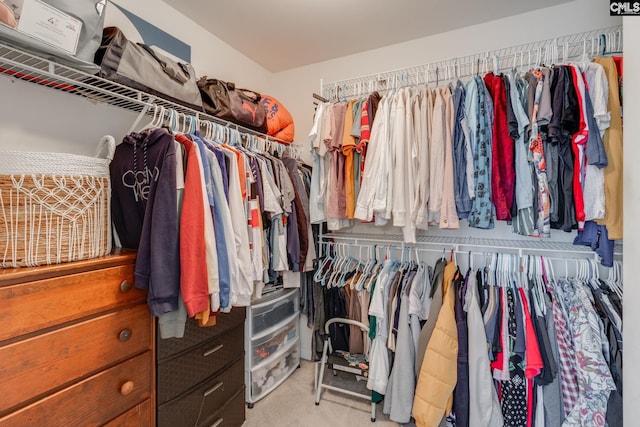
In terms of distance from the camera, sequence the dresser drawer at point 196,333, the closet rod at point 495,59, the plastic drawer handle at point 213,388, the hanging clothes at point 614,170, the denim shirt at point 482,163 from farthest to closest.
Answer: the closet rod at point 495,59 < the denim shirt at point 482,163 < the plastic drawer handle at point 213,388 < the hanging clothes at point 614,170 < the dresser drawer at point 196,333

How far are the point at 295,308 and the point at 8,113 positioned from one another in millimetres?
2013

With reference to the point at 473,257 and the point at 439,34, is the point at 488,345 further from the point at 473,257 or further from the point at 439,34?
the point at 439,34

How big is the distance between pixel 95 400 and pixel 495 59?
2.54 m

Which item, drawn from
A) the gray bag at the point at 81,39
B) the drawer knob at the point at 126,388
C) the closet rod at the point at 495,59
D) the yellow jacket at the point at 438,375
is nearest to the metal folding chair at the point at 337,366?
the yellow jacket at the point at 438,375

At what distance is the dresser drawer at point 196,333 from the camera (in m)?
1.33

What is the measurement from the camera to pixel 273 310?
7.32 ft

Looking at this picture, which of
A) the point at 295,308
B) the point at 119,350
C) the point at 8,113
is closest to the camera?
the point at 119,350

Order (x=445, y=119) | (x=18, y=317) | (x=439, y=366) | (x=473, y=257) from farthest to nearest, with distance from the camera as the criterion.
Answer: (x=473, y=257), (x=445, y=119), (x=439, y=366), (x=18, y=317)

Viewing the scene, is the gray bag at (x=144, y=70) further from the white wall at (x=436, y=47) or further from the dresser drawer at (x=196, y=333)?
the white wall at (x=436, y=47)

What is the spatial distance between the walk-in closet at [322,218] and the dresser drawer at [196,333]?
0.02m

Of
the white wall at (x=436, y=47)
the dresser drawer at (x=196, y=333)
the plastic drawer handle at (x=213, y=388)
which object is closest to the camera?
the dresser drawer at (x=196, y=333)

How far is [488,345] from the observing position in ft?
5.54

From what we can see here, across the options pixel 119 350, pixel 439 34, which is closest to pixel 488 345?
pixel 119 350
